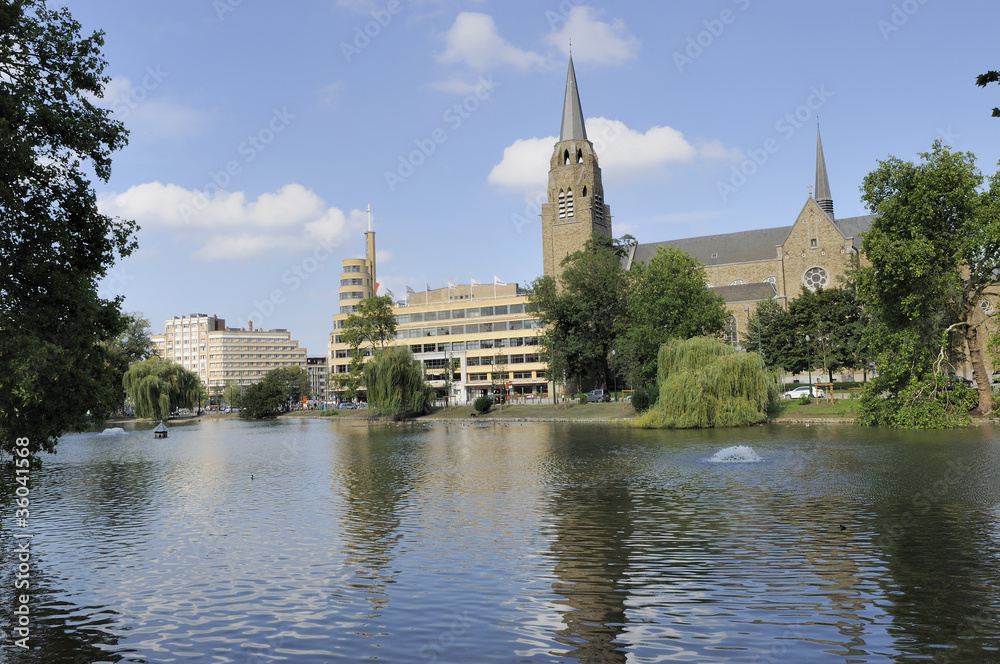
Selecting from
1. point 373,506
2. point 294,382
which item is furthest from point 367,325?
point 373,506

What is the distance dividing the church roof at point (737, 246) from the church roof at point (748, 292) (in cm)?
595

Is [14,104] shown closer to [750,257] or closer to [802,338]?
[802,338]

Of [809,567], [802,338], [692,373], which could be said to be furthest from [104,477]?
[802,338]

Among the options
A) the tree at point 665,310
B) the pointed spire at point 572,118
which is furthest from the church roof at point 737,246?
the tree at point 665,310

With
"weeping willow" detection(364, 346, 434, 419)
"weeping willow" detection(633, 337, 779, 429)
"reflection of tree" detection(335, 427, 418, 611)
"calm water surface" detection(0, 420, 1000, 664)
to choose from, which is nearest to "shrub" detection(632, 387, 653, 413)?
"weeping willow" detection(633, 337, 779, 429)

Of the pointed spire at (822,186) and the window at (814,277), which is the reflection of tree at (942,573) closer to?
the window at (814,277)

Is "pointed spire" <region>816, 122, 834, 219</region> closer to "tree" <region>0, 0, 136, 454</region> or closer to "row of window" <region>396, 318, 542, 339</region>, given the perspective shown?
"row of window" <region>396, 318, 542, 339</region>

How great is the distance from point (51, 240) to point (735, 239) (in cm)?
9487

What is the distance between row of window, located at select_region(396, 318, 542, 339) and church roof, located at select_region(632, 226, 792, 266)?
69.0 ft

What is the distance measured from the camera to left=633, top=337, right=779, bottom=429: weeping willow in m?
45.0

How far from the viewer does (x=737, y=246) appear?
98.4 metres

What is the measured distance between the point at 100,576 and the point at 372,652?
7011 mm

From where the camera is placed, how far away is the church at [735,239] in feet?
286

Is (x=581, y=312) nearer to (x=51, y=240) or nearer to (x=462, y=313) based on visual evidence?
(x=462, y=313)
